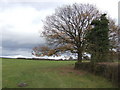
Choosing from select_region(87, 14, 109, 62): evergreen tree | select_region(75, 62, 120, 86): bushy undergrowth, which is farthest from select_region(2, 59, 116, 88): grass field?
select_region(87, 14, 109, 62): evergreen tree

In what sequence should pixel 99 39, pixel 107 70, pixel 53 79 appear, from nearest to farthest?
pixel 107 70
pixel 53 79
pixel 99 39

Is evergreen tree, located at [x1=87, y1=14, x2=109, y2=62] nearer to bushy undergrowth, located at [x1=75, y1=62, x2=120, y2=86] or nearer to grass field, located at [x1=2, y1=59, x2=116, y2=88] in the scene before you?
bushy undergrowth, located at [x1=75, y1=62, x2=120, y2=86]

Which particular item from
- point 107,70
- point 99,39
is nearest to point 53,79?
point 107,70

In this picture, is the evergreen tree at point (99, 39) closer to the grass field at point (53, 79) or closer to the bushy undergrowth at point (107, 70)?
the bushy undergrowth at point (107, 70)

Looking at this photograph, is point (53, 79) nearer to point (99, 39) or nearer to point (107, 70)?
point (107, 70)

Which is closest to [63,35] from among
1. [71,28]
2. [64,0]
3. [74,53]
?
[71,28]

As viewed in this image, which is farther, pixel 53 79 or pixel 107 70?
pixel 53 79

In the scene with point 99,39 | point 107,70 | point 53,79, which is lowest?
point 53,79

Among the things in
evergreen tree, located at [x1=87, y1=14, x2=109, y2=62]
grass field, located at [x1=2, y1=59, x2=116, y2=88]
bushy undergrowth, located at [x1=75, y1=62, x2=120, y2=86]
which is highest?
evergreen tree, located at [x1=87, y1=14, x2=109, y2=62]

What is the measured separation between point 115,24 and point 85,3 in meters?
5.05

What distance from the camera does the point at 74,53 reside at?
16.8m

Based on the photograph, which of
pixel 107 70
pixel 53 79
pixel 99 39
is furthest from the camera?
pixel 99 39

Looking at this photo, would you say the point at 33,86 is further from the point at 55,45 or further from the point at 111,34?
the point at 111,34

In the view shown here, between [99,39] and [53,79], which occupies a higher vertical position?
[99,39]
